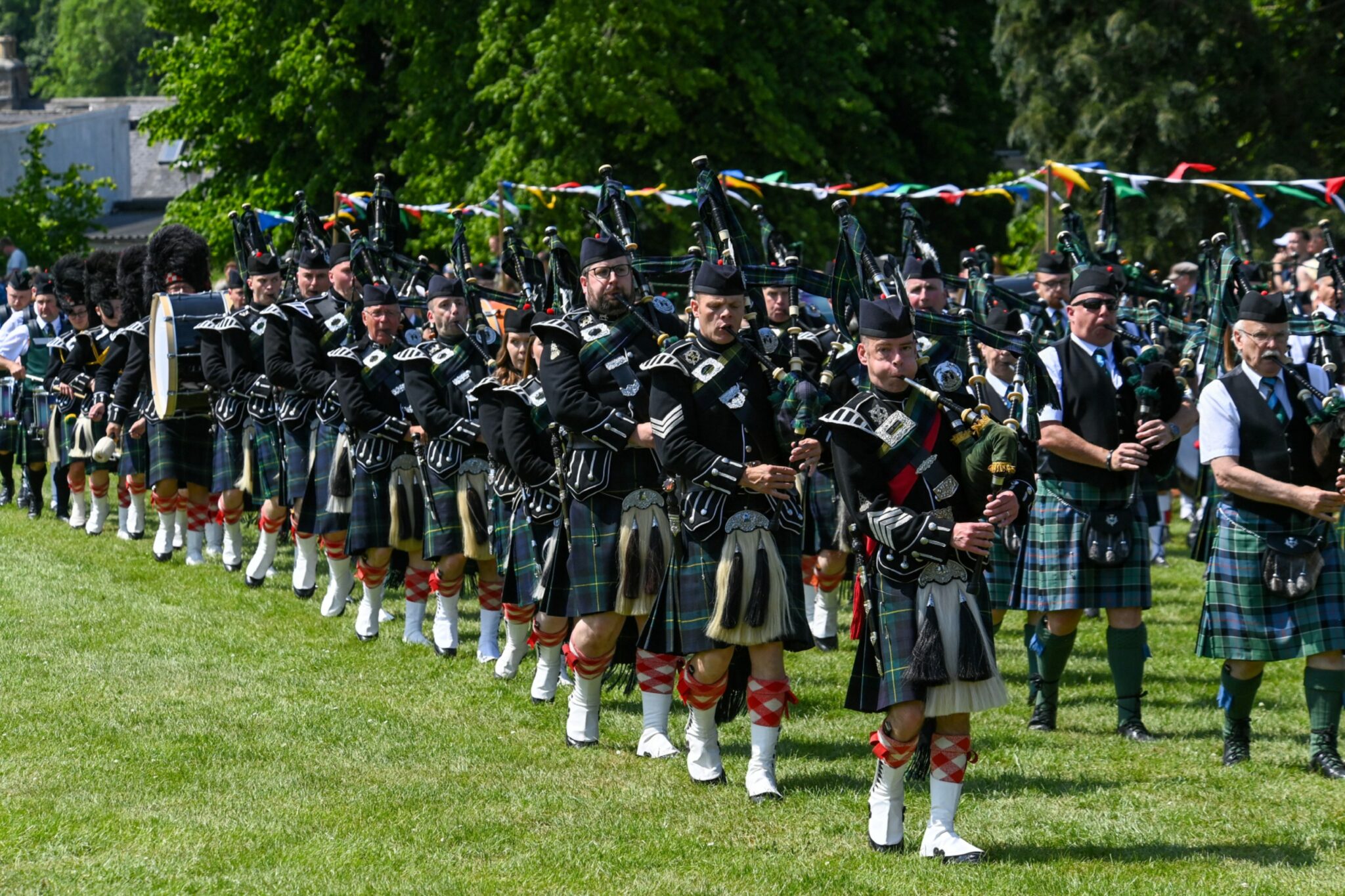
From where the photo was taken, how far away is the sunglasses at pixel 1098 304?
7.05 meters

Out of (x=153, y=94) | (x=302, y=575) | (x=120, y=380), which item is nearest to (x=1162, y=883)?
(x=302, y=575)

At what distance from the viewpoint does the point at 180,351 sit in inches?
434

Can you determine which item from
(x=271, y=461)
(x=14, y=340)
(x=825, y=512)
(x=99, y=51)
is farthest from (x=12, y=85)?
(x=825, y=512)

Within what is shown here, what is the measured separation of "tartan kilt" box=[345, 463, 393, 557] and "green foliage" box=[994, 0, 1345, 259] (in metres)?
13.8

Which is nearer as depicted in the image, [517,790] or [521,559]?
[517,790]

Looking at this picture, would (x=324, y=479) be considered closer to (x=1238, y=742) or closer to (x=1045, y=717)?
(x=1045, y=717)

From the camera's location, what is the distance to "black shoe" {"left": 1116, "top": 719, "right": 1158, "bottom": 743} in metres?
7.31

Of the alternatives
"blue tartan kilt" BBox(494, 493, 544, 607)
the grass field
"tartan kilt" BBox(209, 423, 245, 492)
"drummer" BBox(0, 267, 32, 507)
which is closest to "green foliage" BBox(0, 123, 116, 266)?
"drummer" BBox(0, 267, 32, 507)

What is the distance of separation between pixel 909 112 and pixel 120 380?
1465 cm

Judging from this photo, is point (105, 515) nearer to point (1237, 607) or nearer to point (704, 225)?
point (704, 225)

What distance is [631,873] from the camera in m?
5.29

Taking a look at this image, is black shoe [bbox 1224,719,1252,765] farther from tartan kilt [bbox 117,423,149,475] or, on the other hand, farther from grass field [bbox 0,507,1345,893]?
tartan kilt [bbox 117,423,149,475]

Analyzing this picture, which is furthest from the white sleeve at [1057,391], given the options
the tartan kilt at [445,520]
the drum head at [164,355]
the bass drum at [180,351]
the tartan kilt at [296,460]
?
the drum head at [164,355]

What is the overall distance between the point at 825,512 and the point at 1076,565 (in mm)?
2059
